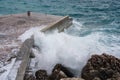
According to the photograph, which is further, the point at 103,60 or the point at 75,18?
the point at 75,18

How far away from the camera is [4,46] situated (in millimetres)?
9727

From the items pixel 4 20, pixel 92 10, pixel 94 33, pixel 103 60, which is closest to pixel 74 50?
pixel 103 60

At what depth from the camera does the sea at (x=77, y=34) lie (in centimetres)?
823

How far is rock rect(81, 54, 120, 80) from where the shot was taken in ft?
20.5

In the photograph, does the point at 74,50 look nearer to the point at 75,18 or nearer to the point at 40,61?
the point at 40,61

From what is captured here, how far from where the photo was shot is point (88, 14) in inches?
745

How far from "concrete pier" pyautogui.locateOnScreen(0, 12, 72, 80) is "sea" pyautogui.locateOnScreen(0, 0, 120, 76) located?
475mm

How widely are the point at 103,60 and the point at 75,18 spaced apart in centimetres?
1110

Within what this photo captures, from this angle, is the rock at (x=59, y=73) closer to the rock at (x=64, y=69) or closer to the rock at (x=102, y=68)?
the rock at (x=64, y=69)

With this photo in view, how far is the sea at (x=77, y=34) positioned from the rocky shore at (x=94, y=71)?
70 centimetres

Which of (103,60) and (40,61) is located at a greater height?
(103,60)

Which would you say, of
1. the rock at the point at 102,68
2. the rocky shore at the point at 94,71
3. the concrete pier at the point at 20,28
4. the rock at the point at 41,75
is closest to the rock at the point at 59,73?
the rocky shore at the point at 94,71

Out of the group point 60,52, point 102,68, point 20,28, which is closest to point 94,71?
point 102,68

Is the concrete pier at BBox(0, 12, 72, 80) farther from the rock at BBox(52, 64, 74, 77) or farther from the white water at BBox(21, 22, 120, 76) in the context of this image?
the rock at BBox(52, 64, 74, 77)
